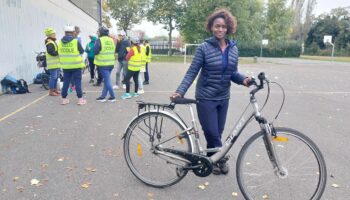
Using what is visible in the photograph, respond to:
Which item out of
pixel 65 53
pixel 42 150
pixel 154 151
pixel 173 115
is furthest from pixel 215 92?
pixel 65 53

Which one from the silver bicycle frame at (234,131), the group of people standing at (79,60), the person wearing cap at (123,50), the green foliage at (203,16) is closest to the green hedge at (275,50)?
the green foliage at (203,16)

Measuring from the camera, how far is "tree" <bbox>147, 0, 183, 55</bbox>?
1700 inches

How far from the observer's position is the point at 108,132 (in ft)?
20.3

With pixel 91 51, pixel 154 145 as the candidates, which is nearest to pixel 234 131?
pixel 154 145

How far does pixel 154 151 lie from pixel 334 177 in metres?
2.30

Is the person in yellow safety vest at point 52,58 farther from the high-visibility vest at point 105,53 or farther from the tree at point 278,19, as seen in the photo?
the tree at point 278,19

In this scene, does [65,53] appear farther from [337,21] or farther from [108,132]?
[337,21]

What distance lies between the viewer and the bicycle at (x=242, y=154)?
330 centimetres

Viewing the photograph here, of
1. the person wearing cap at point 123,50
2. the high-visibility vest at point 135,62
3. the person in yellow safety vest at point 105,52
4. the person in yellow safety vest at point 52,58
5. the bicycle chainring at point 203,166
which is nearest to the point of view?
the bicycle chainring at point 203,166

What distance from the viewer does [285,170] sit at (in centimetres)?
342

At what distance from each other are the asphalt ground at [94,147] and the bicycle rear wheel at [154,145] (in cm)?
13

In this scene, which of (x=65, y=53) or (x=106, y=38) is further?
(x=106, y=38)

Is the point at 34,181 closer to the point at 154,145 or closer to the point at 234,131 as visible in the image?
the point at 154,145

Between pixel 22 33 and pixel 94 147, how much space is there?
8.28 meters
